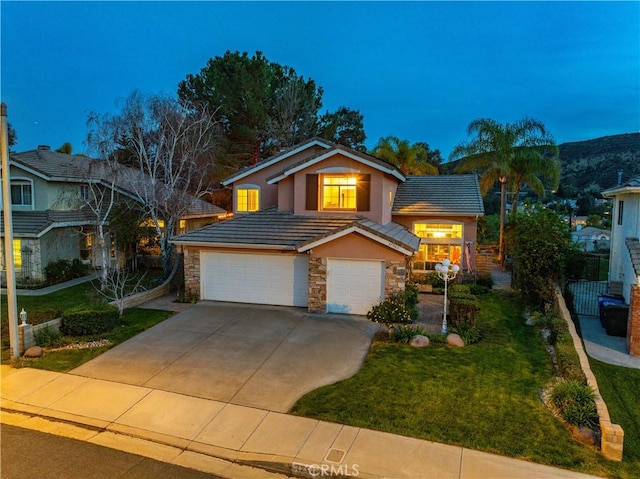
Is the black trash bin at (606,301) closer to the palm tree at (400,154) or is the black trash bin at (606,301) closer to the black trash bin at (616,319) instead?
the black trash bin at (616,319)

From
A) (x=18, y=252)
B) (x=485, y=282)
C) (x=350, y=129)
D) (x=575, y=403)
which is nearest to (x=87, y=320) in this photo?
(x=18, y=252)

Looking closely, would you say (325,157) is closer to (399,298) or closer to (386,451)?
(399,298)

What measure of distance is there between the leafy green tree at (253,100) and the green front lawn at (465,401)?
22.2 metres

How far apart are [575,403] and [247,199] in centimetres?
1648

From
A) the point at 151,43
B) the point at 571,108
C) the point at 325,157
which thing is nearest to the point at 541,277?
the point at 325,157

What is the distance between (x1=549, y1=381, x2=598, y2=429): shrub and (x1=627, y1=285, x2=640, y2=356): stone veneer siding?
13.2 feet

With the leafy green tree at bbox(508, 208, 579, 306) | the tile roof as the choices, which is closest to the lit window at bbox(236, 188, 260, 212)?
the leafy green tree at bbox(508, 208, 579, 306)

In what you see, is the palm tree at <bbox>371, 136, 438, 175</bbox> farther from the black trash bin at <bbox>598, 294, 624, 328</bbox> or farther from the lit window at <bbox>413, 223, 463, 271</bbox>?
A: the black trash bin at <bbox>598, 294, 624, 328</bbox>

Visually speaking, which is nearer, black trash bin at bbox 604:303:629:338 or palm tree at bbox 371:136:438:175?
black trash bin at bbox 604:303:629:338

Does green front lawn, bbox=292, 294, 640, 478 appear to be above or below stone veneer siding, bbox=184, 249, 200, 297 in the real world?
below

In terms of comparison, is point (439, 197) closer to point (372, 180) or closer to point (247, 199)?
point (372, 180)

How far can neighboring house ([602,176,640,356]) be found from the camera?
10.7 metres

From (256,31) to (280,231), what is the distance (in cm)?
3718

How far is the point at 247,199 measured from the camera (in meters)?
20.8
